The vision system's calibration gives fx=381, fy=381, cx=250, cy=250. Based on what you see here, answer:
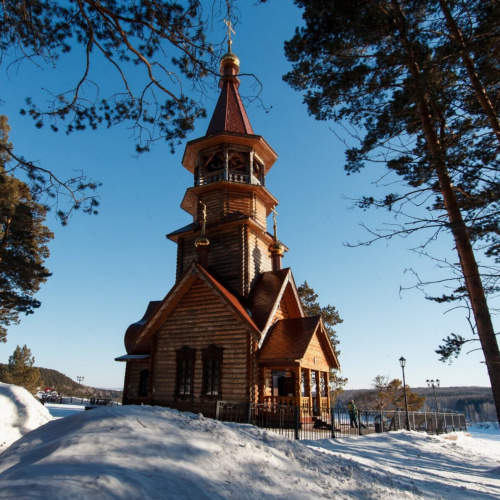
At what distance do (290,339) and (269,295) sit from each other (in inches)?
93.1

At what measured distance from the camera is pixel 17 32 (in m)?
6.93

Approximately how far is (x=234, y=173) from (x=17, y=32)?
13.1 meters

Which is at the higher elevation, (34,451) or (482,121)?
(482,121)

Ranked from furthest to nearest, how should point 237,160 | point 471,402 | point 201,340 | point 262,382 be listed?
point 471,402
point 237,160
point 201,340
point 262,382

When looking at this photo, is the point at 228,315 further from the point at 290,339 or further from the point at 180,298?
the point at 290,339

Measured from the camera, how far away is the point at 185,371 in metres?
15.8

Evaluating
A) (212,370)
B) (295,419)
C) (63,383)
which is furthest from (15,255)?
(63,383)

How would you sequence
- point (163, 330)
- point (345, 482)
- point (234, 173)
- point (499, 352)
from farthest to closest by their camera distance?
point (234, 173), point (163, 330), point (499, 352), point (345, 482)

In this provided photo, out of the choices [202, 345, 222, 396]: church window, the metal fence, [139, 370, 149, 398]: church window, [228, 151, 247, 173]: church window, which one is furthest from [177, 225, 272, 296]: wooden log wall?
[139, 370, 149, 398]: church window

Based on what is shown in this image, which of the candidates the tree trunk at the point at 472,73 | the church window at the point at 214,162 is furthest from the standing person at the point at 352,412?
the church window at the point at 214,162

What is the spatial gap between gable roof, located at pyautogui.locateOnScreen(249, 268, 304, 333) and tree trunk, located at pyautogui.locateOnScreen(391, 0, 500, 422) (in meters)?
8.24

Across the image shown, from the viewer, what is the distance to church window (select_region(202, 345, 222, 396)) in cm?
1502

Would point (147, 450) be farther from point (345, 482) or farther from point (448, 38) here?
point (448, 38)

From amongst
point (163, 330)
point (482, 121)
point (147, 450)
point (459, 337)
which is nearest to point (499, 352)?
point (459, 337)
